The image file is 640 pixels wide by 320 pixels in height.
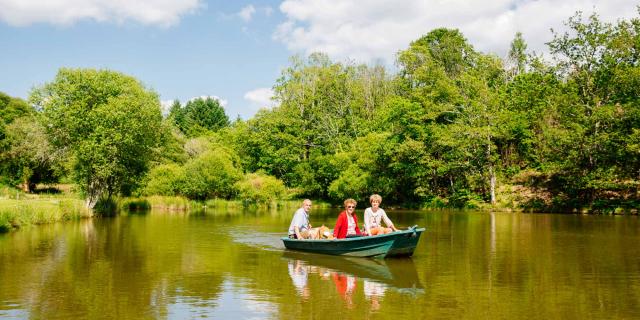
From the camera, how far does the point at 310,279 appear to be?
512 inches

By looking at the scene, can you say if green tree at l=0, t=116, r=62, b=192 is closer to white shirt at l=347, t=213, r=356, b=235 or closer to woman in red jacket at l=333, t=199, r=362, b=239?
woman in red jacket at l=333, t=199, r=362, b=239

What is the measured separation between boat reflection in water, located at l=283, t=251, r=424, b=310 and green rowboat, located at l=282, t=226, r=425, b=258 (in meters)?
0.20

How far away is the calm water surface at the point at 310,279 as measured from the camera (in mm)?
9609

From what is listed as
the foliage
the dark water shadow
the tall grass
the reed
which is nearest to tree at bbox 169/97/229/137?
the foliage

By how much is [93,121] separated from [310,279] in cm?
2589

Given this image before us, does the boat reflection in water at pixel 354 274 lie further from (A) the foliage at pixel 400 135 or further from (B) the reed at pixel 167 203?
(B) the reed at pixel 167 203

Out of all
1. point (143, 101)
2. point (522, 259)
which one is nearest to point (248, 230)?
point (522, 259)

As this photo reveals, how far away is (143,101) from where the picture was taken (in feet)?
123

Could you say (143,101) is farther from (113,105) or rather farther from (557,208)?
(557,208)

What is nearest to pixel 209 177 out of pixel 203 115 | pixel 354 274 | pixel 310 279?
pixel 354 274

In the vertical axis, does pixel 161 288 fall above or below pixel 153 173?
below

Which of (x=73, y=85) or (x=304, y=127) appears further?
(x=304, y=127)

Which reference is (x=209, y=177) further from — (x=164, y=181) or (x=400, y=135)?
(x=400, y=135)

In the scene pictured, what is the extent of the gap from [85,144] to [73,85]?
3.72m
